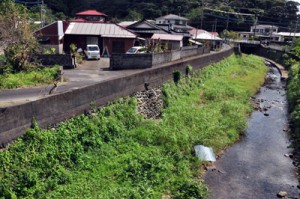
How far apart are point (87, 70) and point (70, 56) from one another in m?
1.88

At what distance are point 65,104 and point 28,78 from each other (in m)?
6.66

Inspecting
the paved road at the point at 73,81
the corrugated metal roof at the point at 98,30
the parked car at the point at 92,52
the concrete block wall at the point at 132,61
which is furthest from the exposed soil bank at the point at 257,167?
the corrugated metal roof at the point at 98,30

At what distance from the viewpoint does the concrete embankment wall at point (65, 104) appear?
10859mm

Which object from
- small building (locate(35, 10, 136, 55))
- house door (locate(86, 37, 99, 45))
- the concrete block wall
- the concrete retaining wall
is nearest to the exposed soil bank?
the concrete block wall

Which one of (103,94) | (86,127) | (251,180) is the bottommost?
(251,180)

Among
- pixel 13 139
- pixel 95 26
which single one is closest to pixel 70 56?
pixel 95 26

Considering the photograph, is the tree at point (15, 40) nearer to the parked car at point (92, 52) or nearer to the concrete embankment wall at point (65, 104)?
the concrete embankment wall at point (65, 104)

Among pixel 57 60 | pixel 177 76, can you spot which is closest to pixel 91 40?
pixel 57 60

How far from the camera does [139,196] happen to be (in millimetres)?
11969

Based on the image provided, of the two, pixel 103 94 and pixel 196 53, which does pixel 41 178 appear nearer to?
pixel 103 94

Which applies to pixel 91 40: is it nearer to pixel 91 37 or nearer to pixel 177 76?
pixel 91 37

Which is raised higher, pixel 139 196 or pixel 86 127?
pixel 86 127

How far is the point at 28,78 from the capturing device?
18.8 metres

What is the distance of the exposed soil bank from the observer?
1444 cm
